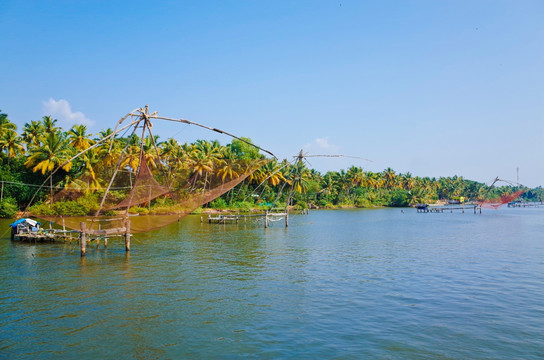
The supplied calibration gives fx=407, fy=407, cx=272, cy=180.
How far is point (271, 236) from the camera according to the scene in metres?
31.5

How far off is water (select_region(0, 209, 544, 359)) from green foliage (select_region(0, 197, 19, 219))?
22.1 m

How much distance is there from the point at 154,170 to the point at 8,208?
1550 cm

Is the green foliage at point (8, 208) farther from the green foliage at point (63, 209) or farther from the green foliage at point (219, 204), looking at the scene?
the green foliage at point (63, 209)

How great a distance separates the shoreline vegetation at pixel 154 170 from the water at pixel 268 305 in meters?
3.36

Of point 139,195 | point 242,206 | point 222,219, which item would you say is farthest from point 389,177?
point 139,195

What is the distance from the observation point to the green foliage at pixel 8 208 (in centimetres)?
4034

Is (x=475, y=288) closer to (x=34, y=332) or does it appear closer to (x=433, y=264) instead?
(x=433, y=264)

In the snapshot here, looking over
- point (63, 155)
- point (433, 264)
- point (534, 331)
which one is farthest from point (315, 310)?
point (63, 155)

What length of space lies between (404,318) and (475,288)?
16.5 ft

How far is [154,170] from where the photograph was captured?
38969mm

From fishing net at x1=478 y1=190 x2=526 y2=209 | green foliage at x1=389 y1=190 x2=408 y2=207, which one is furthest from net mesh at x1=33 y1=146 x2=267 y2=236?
green foliage at x1=389 y1=190 x2=408 y2=207

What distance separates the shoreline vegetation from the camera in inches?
864

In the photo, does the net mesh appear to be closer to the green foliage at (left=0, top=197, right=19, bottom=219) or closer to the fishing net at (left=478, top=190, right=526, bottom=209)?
the green foliage at (left=0, top=197, right=19, bottom=219)

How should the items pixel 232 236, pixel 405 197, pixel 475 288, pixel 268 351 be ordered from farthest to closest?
pixel 405 197 → pixel 232 236 → pixel 475 288 → pixel 268 351
